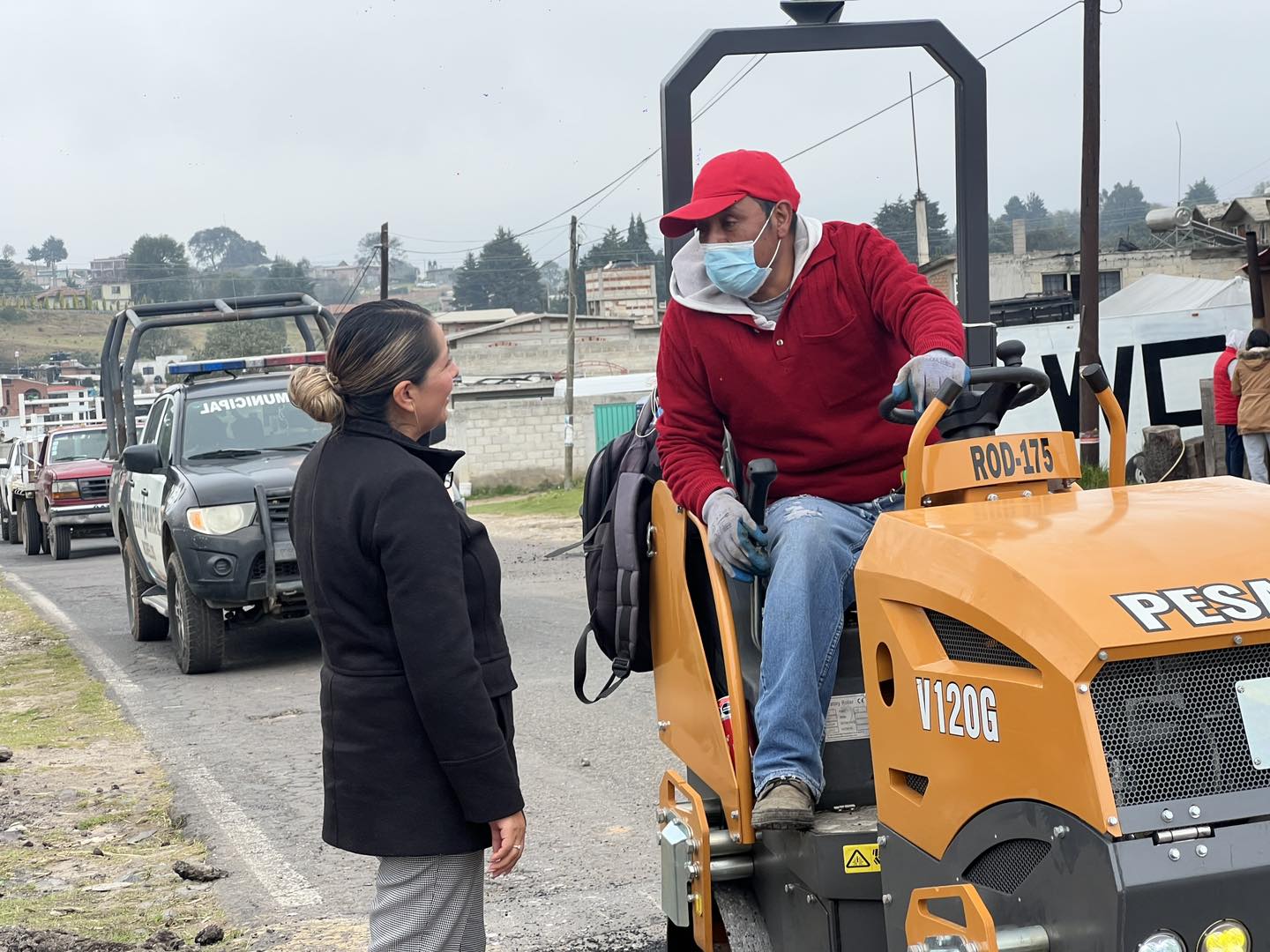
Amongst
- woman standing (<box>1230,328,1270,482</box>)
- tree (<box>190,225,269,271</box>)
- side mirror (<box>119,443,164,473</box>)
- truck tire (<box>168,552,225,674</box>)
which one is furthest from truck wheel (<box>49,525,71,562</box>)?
tree (<box>190,225,269,271</box>)

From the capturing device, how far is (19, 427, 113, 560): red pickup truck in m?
22.6

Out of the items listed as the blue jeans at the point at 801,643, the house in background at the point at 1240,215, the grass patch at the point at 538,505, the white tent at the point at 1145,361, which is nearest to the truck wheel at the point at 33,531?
the grass patch at the point at 538,505

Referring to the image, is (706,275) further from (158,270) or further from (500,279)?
(158,270)

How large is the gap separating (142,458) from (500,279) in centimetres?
9829

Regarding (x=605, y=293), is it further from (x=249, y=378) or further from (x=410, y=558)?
(x=410, y=558)

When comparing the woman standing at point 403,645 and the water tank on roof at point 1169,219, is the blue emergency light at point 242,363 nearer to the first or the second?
the woman standing at point 403,645

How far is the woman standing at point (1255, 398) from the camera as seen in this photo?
46.8 feet

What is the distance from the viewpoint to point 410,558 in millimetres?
2932

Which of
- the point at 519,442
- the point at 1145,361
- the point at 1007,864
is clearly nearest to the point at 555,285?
the point at 519,442

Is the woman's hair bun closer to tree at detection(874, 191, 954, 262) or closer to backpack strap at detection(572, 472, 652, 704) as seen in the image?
backpack strap at detection(572, 472, 652, 704)

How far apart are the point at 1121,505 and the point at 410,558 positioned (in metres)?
1.38

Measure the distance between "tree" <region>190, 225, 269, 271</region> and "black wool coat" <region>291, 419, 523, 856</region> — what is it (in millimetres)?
170342

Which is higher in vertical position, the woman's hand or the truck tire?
the woman's hand

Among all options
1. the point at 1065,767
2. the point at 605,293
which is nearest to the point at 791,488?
the point at 1065,767
